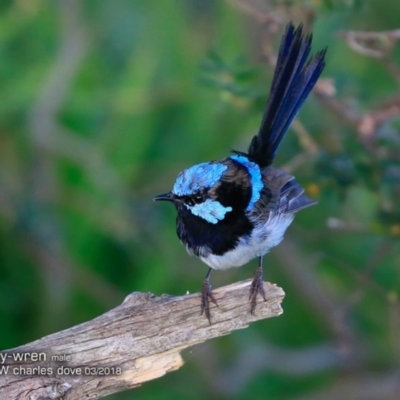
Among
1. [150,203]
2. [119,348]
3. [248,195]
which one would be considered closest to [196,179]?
[248,195]

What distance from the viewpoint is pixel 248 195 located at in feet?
11.1

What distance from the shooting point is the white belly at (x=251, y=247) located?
3268 millimetres

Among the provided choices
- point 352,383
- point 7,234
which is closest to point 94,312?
point 7,234

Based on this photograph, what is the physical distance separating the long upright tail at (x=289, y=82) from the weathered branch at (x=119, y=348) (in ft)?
3.27

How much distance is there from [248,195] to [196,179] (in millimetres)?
269

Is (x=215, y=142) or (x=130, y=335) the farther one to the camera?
A: (x=215, y=142)

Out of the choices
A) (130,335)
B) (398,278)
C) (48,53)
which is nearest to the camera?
(130,335)

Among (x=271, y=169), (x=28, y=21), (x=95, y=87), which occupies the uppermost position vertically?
(x=28, y=21)

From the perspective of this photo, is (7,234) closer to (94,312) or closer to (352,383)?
(94,312)

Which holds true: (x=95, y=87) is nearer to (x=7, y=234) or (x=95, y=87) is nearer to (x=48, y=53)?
(x=48, y=53)

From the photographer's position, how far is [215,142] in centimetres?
509

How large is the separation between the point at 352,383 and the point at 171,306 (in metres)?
2.51

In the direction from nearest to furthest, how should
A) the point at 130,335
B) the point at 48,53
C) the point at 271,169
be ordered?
the point at 130,335
the point at 271,169
the point at 48,53

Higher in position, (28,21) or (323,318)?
(28,21)
